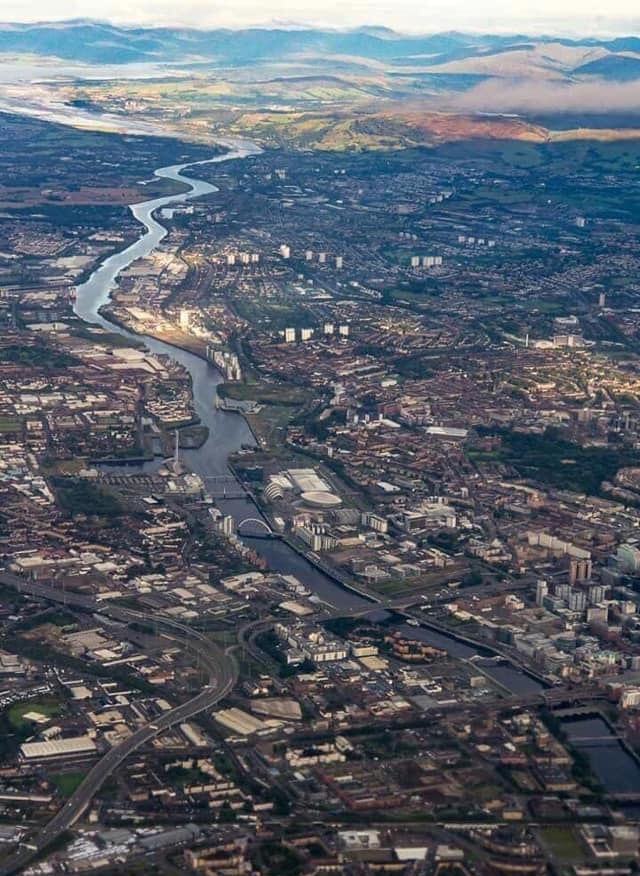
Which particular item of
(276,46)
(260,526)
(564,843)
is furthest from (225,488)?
(276,46)

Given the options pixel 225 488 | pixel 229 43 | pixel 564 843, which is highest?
pixel 564 843

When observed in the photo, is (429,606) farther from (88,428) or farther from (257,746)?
(88,428)

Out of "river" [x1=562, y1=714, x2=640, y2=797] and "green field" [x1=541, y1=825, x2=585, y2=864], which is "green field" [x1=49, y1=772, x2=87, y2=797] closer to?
"green field" [x1=541, y1=825, x2=585, y2=864]

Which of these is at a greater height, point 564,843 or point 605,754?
point 564,843

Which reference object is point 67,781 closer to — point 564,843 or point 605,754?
point 564,843

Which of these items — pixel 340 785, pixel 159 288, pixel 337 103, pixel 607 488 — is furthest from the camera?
pixel 337 103

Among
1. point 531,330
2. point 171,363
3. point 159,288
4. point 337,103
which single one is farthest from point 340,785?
point 337,103

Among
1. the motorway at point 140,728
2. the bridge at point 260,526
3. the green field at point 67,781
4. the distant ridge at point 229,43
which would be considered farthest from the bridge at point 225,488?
the distant ridge at point 229,43

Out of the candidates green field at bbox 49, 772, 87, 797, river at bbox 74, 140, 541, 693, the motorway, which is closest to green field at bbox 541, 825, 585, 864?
river at bbox 74, 140, 541, 693
